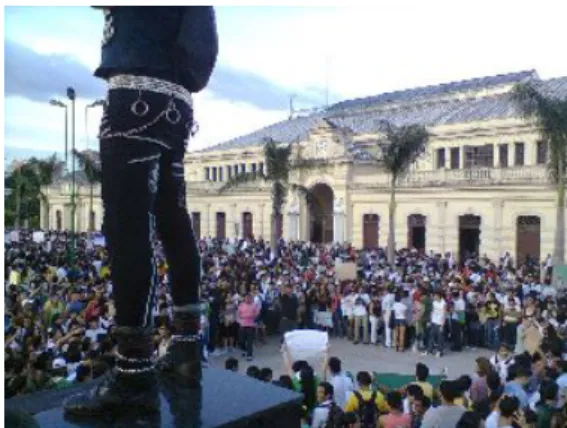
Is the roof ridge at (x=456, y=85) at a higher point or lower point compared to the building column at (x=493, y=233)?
higher

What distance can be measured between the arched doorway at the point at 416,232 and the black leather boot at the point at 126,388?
92.8 ft

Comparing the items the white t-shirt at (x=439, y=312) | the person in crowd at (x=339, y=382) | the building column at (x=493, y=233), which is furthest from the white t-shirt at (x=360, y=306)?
the building column at (x=493, y=233)

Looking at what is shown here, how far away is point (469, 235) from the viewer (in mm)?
28375

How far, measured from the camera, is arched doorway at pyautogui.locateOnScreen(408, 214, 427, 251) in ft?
98.2

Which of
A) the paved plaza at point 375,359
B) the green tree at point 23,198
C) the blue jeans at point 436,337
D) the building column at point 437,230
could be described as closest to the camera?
the paved plaza at point 375,359

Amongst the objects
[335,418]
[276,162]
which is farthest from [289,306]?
[276,162]

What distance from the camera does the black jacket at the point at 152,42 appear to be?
8.02 feet

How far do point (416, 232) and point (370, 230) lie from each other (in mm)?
2777

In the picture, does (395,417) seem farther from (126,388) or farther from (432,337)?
(432,337)

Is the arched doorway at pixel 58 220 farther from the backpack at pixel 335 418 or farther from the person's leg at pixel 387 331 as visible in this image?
the backpack at pixel 335 418

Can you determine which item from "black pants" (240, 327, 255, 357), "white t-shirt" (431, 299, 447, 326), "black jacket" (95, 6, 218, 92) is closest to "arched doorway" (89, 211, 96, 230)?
"black pants" (240, 327, 255, 357)

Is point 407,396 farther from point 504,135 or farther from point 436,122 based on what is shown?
point 436,122

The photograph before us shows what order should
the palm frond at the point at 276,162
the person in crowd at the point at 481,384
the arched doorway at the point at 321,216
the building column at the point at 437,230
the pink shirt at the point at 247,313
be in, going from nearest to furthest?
1. the person in crowd at the point at 481,384
2. the pink shirt at the point at 247,313
3. the palm frond at the point at 276,162
4. the building column at the point at 437,230
5. the arched doorway at the point at 321,216

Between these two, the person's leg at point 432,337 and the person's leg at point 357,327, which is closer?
the person's leg at point 432,337
